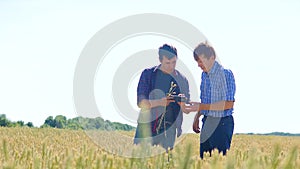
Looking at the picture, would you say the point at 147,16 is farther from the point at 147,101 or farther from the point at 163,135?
the point at 163,135

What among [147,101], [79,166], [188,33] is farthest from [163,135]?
[79,166]

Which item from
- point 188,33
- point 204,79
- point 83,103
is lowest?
point 83,103

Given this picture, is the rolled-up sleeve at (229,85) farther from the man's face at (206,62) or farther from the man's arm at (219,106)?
the man's face at (206,62)

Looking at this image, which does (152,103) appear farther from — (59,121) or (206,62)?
(59,121)

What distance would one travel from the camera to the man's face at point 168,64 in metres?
5.12

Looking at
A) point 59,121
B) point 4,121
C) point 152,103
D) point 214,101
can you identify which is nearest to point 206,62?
point 214,101

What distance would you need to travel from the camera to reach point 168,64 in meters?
5.14

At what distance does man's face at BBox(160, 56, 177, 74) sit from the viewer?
5.12m

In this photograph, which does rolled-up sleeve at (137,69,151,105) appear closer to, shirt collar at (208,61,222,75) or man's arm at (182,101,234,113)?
man's arm at (182,101,234,113)

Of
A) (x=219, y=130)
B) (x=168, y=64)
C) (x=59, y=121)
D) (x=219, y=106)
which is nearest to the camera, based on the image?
(x=219, y=106)

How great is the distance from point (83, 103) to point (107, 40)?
2.62ft

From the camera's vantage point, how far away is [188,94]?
5.43 meters

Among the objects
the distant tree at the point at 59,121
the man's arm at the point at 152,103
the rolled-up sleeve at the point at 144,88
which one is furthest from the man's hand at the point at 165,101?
the distant tree at the point at 59,121

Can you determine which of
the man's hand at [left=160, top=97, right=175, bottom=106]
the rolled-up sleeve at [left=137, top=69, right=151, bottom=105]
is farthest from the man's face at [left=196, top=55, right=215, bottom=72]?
the rolled-up sleeve at [left=137, top=69, right=151, bottom=105]
